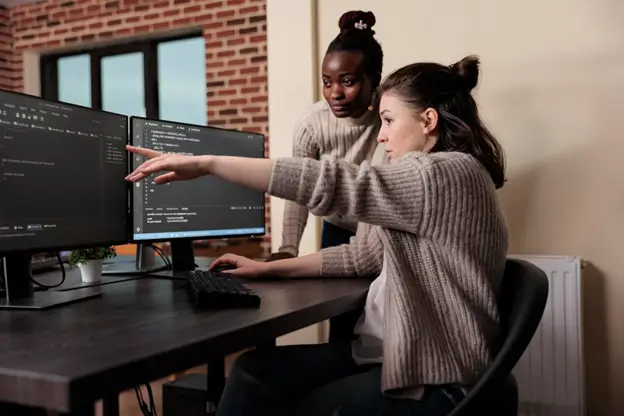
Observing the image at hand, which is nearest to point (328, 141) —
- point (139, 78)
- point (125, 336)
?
point (125, 336)

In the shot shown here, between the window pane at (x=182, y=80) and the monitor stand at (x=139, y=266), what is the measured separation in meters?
3.07

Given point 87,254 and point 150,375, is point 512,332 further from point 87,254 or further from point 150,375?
point 87,254

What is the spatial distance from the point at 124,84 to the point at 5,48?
1159 millimetres

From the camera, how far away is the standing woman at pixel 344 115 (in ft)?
6.53

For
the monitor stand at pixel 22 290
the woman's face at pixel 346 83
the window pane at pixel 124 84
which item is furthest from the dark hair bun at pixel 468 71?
the window pane at pixel 124 84

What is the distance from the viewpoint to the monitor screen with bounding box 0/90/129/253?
129 cm

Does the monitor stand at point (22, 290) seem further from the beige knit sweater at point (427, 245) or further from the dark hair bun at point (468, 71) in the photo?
the dark hair bun at point (468, 71)

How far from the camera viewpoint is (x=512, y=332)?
1.11 m

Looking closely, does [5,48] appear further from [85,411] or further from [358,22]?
[85,411]

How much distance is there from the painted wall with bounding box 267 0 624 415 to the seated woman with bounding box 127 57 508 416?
42.3 inches

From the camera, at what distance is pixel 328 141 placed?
2.12m

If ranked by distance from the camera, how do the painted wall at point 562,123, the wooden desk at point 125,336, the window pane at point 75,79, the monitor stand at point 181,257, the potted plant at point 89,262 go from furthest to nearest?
the window pane at point 75,79
the painted wall at point 562,123
the monitor stand at point 181,257
the potted plant at point 89,262
the wooden desk at point 125,336

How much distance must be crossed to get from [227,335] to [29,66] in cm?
547

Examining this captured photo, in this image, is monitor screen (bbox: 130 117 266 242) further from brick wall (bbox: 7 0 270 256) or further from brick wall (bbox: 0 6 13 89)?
brick wall (bbox: 0 6 13 89)
